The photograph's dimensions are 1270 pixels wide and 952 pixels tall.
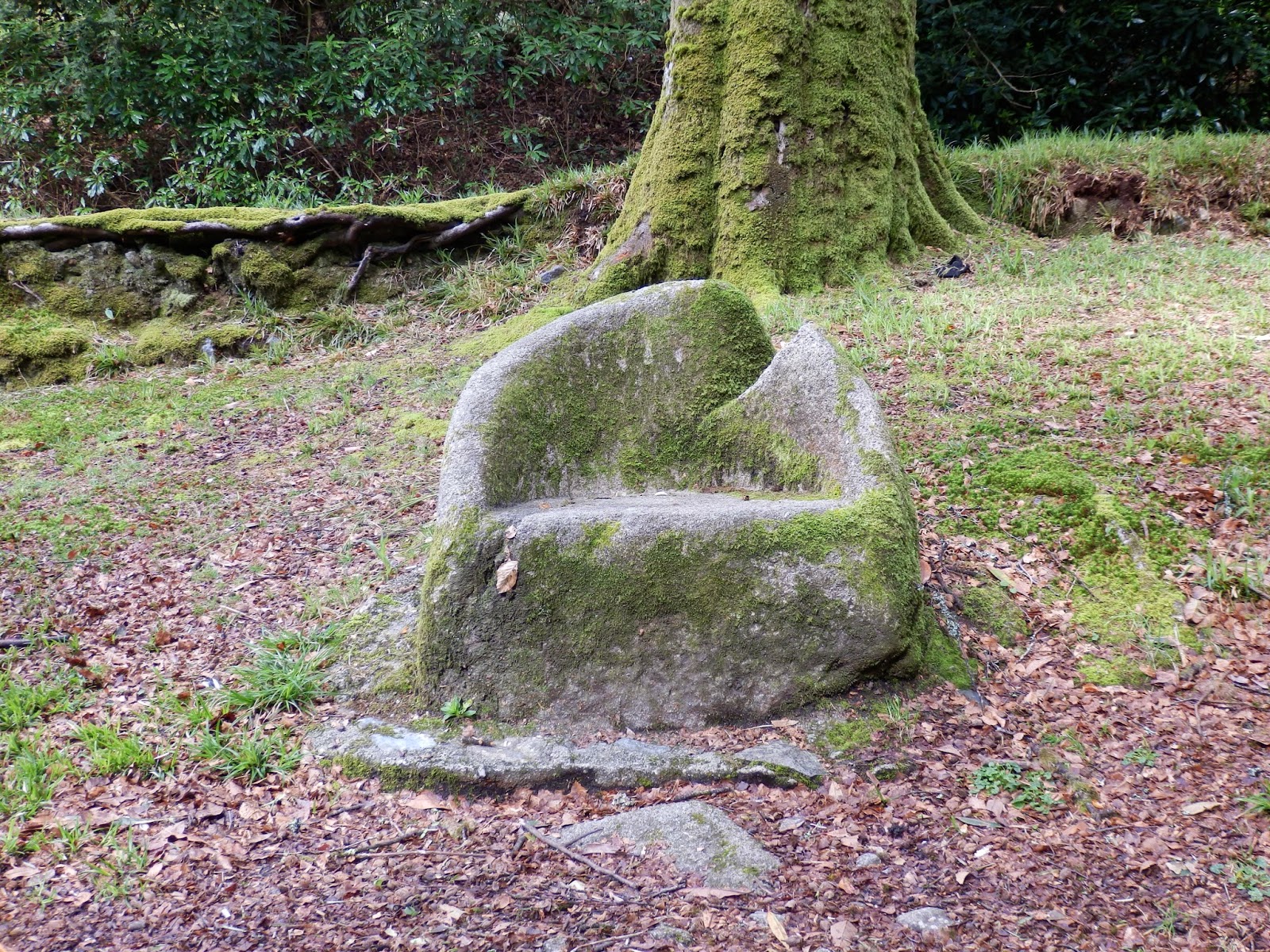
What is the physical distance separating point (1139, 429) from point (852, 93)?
3.41 m

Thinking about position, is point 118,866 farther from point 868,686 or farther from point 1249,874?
point 1249,874

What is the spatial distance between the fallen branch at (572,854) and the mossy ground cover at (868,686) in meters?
0.04

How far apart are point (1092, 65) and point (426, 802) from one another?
10700 mm

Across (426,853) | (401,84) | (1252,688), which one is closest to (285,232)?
(401,84)

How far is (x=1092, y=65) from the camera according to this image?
33.5ft

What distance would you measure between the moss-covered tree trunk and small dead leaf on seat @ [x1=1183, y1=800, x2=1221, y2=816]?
14.6ft

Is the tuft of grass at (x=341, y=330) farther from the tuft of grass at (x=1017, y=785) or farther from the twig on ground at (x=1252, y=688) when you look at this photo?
the twig on ground at (x=1252, y=688)

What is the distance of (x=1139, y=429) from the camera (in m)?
4.59

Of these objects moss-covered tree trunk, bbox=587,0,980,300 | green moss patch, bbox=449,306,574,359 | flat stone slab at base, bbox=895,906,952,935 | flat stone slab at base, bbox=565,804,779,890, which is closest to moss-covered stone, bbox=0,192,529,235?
green moss patch, bbox=449,306,574,359

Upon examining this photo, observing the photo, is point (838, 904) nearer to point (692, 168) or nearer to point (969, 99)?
point (692, 168)

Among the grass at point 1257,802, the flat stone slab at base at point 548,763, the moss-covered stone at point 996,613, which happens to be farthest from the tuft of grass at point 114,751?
the grass at point 1257,802

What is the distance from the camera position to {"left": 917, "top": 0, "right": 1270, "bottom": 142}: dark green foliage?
31.6 feet

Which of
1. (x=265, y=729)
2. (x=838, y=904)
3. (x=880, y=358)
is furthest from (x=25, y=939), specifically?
(x=880, y=358)

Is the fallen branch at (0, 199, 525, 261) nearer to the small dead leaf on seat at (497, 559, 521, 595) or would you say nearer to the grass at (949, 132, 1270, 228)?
the grass at (949, 132, 1270, 228)
